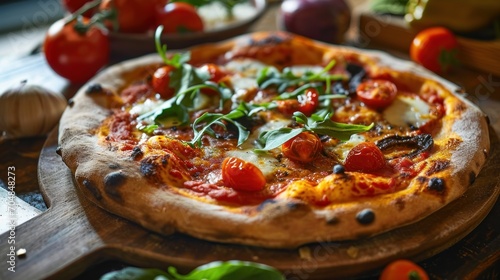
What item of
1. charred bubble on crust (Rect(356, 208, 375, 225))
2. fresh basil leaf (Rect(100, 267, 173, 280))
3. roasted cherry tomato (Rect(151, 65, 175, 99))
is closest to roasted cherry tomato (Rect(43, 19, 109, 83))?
roasted cherry tomato (Rect(151, 65, 175, 99))

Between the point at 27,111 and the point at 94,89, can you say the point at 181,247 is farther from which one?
the point at 27,111

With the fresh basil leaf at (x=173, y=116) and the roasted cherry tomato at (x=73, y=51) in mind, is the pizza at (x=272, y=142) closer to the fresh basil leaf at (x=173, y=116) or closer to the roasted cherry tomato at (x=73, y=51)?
the fresh basil leaf at (x=173, y=116)

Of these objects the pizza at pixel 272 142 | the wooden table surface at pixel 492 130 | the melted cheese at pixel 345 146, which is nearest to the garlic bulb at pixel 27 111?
the wooden table surface at pixel 492 130

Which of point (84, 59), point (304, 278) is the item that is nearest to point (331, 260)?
point (304, 278)

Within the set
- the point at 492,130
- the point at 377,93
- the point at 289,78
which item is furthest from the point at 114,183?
the point at 492,130

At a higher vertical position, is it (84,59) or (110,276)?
(110,276)

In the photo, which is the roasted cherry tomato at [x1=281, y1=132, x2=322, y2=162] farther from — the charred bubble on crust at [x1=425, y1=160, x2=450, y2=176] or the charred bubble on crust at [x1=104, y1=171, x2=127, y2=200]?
the charred bubble on crust at [x1=104, y1=171, x2=127, y2=200]

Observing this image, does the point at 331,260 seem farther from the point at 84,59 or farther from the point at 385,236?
the point at 84,59
